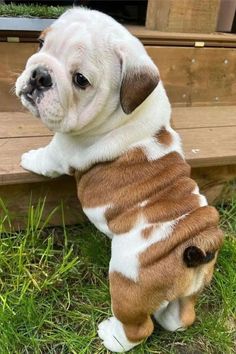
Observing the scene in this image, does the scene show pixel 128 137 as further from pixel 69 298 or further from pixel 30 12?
pixel 30 12

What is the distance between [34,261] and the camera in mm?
1976

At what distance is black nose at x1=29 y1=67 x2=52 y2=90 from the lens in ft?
4.56

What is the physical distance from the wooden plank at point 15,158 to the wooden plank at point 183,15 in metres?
0.94

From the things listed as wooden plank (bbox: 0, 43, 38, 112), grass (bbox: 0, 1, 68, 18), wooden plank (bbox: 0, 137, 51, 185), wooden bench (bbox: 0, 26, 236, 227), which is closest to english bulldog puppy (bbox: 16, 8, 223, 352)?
wooden plank (bbox: 0, 137, 51, 185)

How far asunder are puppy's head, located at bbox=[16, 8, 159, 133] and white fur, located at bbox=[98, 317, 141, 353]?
28.4 inches

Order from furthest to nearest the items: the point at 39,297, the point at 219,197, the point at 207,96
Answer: the point at 207,96, the point at 219,197, the point at 39,297

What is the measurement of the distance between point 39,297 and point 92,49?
1.00 metres

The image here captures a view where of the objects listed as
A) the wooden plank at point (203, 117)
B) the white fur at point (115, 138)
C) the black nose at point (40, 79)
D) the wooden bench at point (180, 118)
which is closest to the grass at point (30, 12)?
the wooden bench at point (180, 118)

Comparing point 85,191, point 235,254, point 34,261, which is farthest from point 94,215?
point 235,254

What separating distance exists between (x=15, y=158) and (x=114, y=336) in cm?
80

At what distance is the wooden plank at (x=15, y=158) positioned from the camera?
6.12 ft

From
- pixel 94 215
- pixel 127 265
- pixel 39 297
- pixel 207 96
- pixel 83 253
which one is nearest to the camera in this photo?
pixel 127 265

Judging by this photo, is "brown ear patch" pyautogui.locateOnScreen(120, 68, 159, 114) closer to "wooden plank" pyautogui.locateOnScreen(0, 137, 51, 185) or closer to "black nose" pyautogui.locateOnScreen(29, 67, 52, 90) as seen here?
"black nose" pyautogui.locateOnScreen(29, 67, 52, 90)

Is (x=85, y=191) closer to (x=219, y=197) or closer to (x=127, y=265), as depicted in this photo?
(x=127, y=265)
